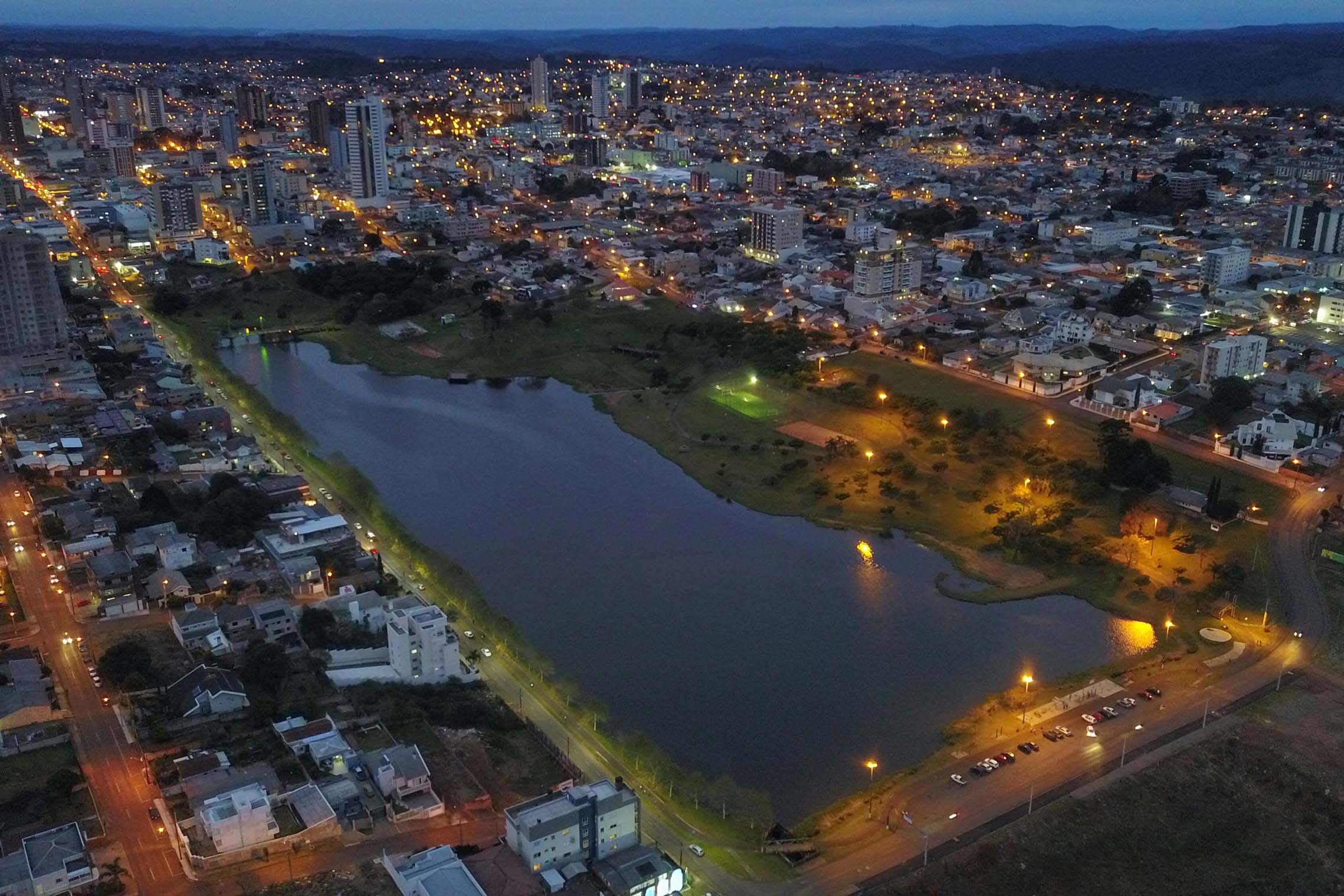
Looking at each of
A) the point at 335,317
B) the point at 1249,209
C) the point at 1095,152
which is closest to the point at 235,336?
the point at 335,317

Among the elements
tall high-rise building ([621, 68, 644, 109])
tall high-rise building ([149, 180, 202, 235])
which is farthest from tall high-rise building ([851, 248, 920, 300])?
tall high-rise building ([621, 68, 644, 109])

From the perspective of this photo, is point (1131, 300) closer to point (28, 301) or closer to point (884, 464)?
point (884, 464)

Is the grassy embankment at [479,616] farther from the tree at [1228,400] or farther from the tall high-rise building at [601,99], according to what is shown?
the tall high-rise building at [601,99]

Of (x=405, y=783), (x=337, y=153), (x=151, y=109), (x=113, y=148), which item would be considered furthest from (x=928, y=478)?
(x=151, y=109)

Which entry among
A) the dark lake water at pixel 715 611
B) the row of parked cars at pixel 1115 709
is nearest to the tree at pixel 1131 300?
the dark lake water at pixel 715 611

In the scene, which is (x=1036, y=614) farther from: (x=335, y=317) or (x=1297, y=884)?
(x=335, y=317)

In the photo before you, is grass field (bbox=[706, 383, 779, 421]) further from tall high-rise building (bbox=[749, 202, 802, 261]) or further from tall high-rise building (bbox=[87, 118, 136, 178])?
tall high-rise building (bbox=[87, 118, 136, 178])
